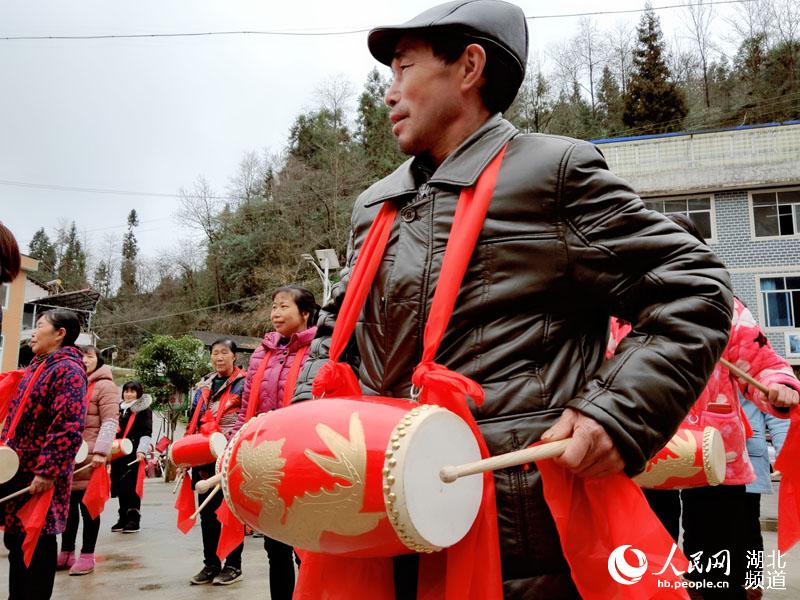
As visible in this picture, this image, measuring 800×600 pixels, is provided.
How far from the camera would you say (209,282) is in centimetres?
3631

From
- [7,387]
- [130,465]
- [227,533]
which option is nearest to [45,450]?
[7,387]

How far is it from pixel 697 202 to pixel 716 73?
73.8 ft

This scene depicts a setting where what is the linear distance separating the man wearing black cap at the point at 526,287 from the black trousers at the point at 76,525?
4740mm

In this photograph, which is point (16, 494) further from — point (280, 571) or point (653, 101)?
point (653, 101)

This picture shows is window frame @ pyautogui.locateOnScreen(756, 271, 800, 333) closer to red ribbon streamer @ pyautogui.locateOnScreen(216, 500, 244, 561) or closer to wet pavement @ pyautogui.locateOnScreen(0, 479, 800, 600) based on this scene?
wet pavement @ pyautogui.locateOnScreen(0, 479, 800, 600)

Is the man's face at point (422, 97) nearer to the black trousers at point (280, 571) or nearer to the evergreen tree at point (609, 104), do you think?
the black trousers at point (280, 571)

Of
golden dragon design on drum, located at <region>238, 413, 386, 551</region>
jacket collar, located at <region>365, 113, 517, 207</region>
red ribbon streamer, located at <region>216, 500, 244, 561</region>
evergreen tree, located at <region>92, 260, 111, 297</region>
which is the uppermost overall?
→ evergreen tree, located at <region>92, 260, 111, 297</region>

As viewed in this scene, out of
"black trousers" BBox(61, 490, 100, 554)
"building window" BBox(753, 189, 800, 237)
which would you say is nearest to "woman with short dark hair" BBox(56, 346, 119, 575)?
"black trousers" BBox(61, 490, 100, 554)

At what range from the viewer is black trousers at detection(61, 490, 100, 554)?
5367 millimetres

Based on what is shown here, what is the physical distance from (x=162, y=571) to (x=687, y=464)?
453cm

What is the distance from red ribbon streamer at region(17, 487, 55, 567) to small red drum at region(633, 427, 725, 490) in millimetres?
3063

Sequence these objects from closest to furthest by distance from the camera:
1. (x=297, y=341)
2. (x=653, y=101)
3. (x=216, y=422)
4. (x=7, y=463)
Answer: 1. (x=7, y=463)
2. (x=297, y=341)
3. (x=216, y=422)
4. (x=653, y=101)

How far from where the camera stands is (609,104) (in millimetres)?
37531

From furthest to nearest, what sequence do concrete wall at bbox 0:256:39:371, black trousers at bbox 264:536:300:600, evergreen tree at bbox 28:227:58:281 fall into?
evergreen tree at bbox 28:227:58:281, concrete wall at bbox 0:256:39:371, black trousers at bbox 264:536:300:600
